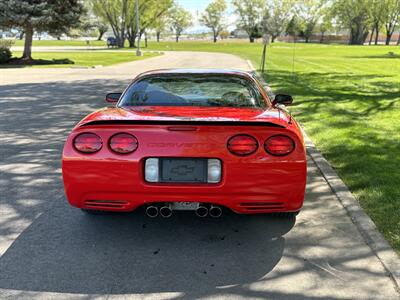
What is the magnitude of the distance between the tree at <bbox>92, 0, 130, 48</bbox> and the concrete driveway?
202ft

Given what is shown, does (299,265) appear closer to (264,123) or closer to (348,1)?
(264,123)

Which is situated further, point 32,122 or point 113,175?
point 32,122

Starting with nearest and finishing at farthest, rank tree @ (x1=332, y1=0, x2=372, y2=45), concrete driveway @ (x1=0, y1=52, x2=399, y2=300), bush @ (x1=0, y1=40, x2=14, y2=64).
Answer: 1. concrete driveway @ (x1=0, y1=52, x2=399, y2=300)
2. bush @ (x1=0, y1=40, x2=14, y2=64)
3. tree @ (x1=332, y1=0, x2=372, y2=45)

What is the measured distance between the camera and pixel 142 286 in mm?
3072

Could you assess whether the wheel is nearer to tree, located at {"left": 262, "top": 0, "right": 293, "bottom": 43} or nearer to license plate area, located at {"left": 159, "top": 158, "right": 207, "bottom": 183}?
license plate area, located at {"left": 159, "top": 158, "right": 207, "bottom": 183}

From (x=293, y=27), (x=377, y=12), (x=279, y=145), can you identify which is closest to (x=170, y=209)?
(x=279, y=145)

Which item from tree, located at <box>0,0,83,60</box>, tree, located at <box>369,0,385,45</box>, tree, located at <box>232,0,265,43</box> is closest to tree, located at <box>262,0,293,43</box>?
tree, located at <box>232,0,265,43</box>

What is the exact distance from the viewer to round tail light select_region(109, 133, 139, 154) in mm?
3490

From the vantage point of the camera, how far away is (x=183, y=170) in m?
3.51

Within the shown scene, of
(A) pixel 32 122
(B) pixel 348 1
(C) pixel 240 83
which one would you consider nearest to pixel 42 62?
(A) pixel 32 122

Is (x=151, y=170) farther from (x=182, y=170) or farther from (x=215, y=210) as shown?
(x=215, y=210)

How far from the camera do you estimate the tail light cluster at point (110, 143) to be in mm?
3494

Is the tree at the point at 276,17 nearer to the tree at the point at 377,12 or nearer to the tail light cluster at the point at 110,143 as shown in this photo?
the tree at the point at 377,12

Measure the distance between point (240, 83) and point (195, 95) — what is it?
0.54m
